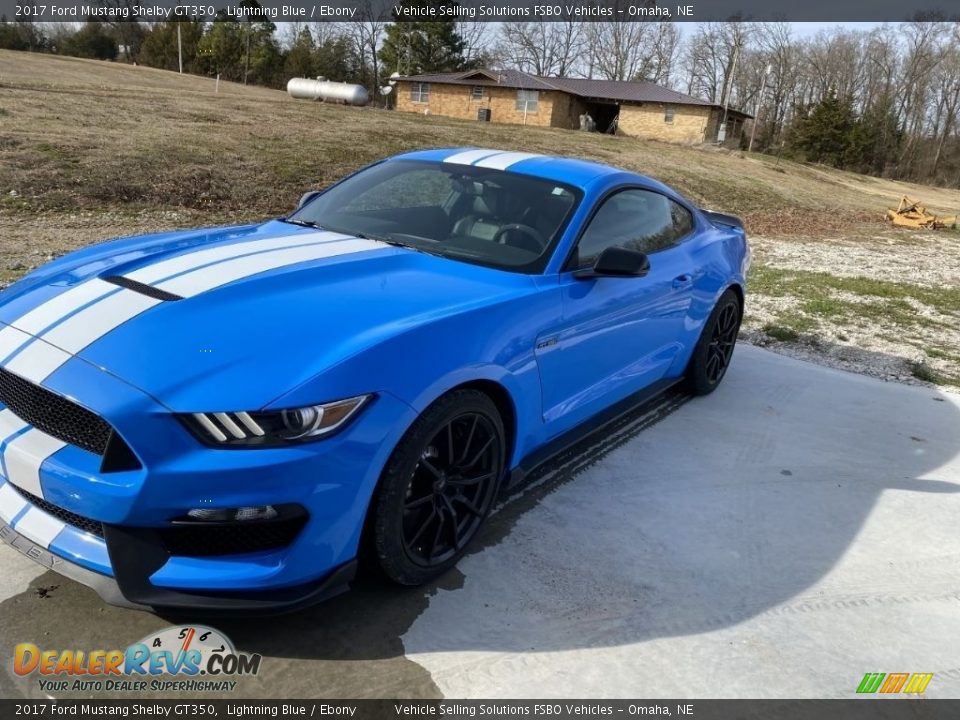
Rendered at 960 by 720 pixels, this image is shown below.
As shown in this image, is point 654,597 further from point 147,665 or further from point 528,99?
point 528,99

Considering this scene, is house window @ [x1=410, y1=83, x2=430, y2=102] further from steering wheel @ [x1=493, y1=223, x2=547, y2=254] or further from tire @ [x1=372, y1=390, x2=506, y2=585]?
tire @ [x1=372, y1=390, x2=506, y2=585]

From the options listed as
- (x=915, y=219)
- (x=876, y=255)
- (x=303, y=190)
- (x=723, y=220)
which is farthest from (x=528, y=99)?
(x=723, y=220)

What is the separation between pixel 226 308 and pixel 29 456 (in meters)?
0.70

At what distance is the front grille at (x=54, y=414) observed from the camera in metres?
2.03

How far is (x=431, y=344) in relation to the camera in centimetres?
238

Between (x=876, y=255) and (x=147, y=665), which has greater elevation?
(x=876, y=255)

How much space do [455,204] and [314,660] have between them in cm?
216

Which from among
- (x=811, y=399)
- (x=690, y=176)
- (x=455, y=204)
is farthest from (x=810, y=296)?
(x=690, y=176)

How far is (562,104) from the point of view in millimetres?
43156

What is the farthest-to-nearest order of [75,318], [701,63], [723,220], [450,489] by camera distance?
[701,63]
[723,220]
[450,489]
[75,318]

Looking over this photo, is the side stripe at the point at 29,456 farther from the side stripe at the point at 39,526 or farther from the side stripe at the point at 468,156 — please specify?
the side stripe at the point at 468,156

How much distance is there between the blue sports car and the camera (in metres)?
1.99

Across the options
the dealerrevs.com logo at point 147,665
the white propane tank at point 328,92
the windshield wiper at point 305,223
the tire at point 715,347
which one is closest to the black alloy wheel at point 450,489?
the dealerrevs.com logo at point 147,665

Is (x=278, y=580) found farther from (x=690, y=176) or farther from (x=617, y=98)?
(x=617, y=98)
